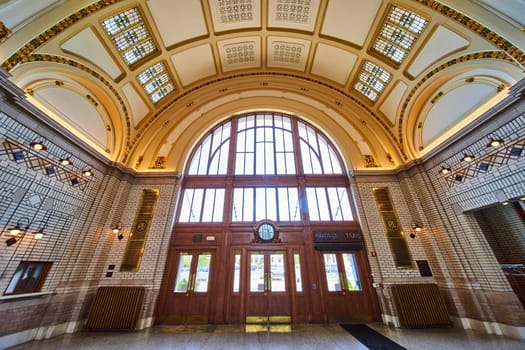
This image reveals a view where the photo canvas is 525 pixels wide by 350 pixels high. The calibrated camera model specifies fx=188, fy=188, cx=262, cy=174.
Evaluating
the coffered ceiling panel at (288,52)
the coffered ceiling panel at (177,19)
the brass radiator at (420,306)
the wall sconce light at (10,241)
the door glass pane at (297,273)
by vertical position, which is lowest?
the brass radiator at (420,306)

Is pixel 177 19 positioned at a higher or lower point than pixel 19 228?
higher

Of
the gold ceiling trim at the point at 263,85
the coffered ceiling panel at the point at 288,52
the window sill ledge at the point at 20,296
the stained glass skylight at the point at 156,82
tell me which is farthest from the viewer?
the coffered ceiling panel at the point at 288,52

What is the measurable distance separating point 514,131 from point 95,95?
10.8m

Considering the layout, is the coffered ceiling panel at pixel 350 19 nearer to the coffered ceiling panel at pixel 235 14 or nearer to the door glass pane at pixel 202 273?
the coffered ceiling panel at pixel 235 14

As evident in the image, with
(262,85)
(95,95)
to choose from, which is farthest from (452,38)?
(95,95)

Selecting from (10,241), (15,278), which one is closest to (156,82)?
(10,241)

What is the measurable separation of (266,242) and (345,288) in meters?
2.69

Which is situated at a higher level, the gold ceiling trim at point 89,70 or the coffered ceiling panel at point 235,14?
the coffered ceiling panel at point 235,14

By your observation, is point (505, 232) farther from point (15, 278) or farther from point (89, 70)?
point (89, 70)

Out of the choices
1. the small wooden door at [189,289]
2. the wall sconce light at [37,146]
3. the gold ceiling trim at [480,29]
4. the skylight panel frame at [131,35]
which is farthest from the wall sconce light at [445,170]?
the wall sconce light at [37,146]

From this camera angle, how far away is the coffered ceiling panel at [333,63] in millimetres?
6973

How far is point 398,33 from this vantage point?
559 cm

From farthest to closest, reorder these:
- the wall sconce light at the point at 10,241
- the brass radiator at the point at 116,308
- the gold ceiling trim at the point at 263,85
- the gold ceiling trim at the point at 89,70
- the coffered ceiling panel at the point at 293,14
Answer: the gold ceiling trim at the point at 263,85 → the coffered ceiling panel at the point at 293,14 → the brass radiator at the point at 116,308 → the gold ceiling trim at the point at 89,70 → the wall sconce light at the point at 10,241

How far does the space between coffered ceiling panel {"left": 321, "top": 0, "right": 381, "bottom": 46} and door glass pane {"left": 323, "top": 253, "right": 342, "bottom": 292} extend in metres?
7.22
